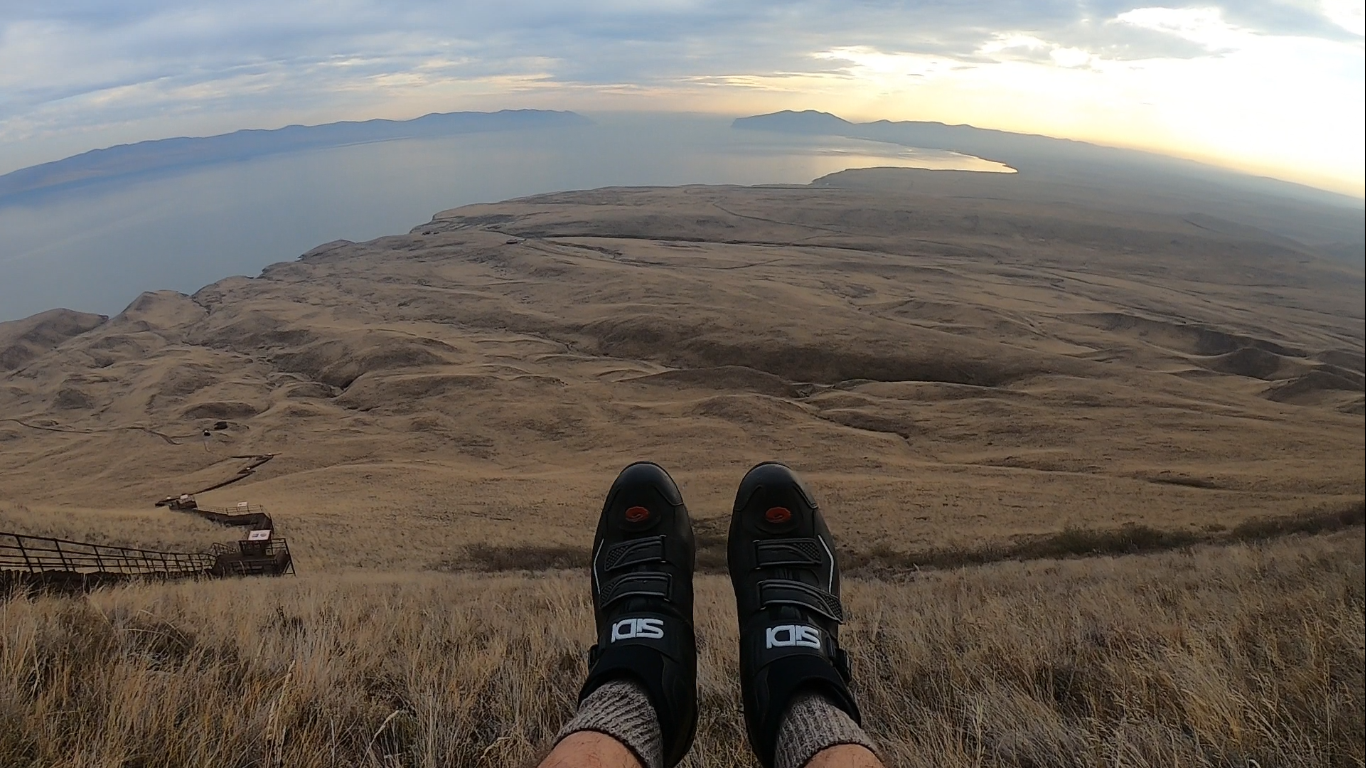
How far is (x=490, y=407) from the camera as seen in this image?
1897 centimetres

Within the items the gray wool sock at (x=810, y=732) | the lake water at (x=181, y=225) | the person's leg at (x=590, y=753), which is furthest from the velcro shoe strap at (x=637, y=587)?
the lake water at (x=181, y=225)

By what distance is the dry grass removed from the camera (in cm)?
177

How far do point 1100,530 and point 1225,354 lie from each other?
3025cm

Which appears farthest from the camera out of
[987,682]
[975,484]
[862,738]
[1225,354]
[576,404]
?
[1225,354]

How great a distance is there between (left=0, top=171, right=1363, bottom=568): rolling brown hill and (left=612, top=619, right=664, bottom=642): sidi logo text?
4114 millimetres

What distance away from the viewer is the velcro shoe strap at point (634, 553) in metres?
2.62

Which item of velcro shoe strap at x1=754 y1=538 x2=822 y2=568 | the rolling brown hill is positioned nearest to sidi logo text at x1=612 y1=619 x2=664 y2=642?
velcro shoe strap at x1=754 y1=538 x2=822 y2=568

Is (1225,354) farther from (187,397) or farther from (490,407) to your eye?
(187,397)

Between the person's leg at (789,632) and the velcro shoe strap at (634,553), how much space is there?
14.8 inches

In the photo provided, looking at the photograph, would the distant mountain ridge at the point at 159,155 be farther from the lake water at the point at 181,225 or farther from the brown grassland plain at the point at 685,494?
the brown grassland plain at the point at 685,494

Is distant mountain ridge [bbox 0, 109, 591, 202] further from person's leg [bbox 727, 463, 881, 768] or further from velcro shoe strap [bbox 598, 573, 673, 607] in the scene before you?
person's leg [bbox 727, 463, 881, 768]

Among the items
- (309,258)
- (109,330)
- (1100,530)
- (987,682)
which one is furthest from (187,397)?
(309,258)

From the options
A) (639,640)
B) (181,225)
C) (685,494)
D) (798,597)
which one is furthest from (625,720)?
(685,494)

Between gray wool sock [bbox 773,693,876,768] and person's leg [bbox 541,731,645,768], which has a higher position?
person's leg [bbox 541,731,645,768]
